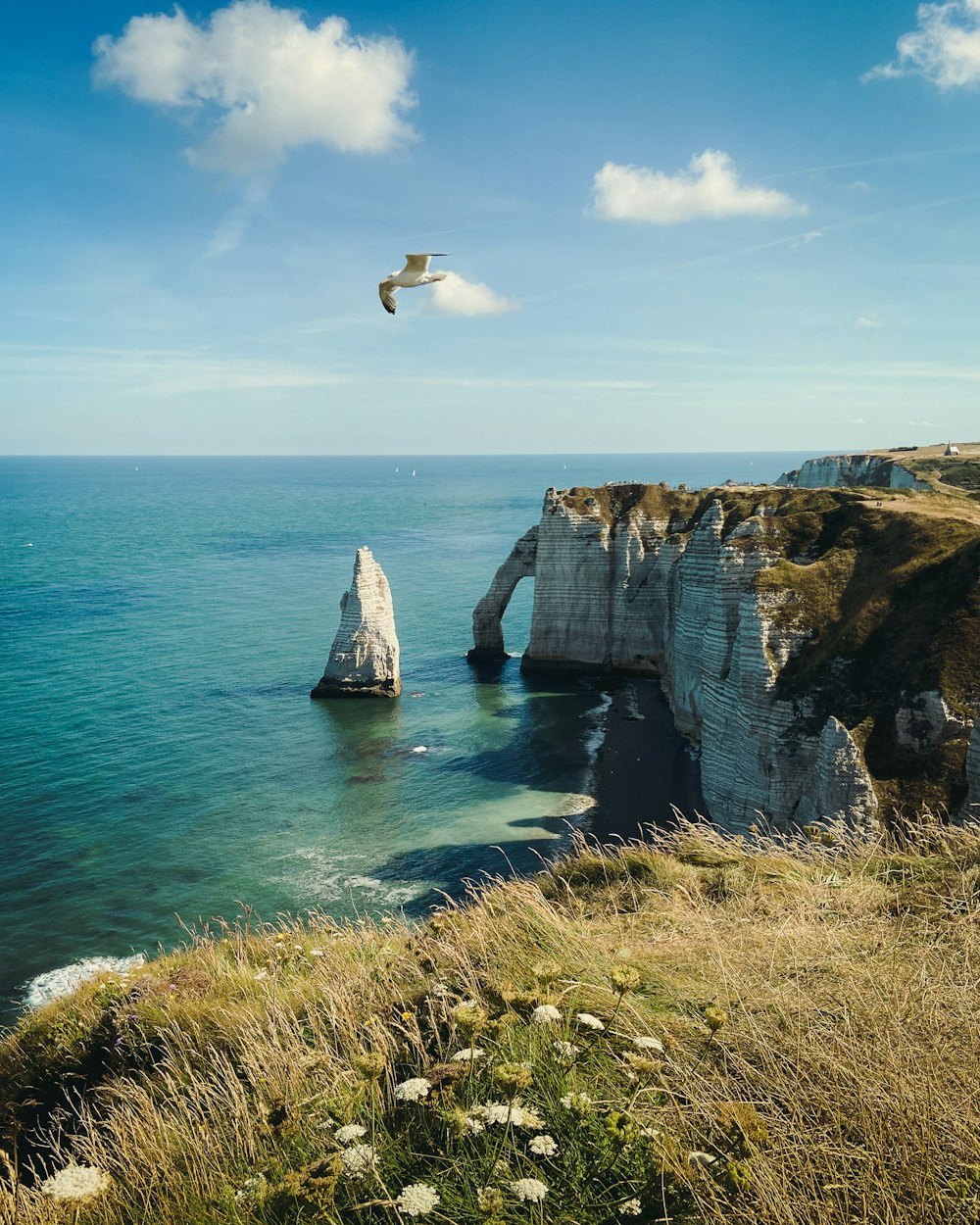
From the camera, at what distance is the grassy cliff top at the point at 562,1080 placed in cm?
385

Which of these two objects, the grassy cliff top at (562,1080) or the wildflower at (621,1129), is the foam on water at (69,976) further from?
the wildflower at (621,1129)

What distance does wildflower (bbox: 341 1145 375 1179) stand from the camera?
4227mm

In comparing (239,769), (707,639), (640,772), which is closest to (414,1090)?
(707,639)

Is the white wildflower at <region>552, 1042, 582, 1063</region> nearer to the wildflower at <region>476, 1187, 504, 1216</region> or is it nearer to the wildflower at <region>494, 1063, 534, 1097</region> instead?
the wildflower at <region>494, 1063, 534, 1097</region>

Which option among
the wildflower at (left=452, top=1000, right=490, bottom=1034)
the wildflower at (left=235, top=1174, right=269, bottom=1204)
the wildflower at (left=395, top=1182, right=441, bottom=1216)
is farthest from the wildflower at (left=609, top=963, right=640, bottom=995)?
the wildflower at (left=235, top=1174, right=269, bottom=1204)

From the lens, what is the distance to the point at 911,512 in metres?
29.8

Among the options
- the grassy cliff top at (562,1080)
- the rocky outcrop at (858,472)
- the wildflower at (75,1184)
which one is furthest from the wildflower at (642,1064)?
the rocky outcrop at (858,472)

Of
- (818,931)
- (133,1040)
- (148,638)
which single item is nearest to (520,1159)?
(818,931)

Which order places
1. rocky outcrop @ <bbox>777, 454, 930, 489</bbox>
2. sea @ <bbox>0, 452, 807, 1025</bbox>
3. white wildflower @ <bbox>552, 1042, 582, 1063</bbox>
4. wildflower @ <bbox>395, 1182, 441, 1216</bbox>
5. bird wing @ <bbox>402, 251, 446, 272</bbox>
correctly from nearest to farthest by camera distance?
wildflower @ <bbox>395, 1182, 441, 1216</bbox>
white wildflower @ <bbox>552, 1042, 582, 1063</bbox>
bird wing @ <bbox>402, 251, 446, 272</bbox>
sea @ <bbox>0, 452, 807, 1025</bbox>
rocky outcrop @ <bbox>777, 454, 930, 489</bbox>

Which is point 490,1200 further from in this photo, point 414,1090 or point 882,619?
point 882,619

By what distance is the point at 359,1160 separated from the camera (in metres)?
4.25

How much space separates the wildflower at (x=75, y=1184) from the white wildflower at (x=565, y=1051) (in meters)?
3.00

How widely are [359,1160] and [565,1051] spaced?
1.38 metres

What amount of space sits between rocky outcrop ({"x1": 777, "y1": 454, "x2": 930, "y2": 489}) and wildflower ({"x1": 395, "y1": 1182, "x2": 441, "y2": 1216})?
6682cm
